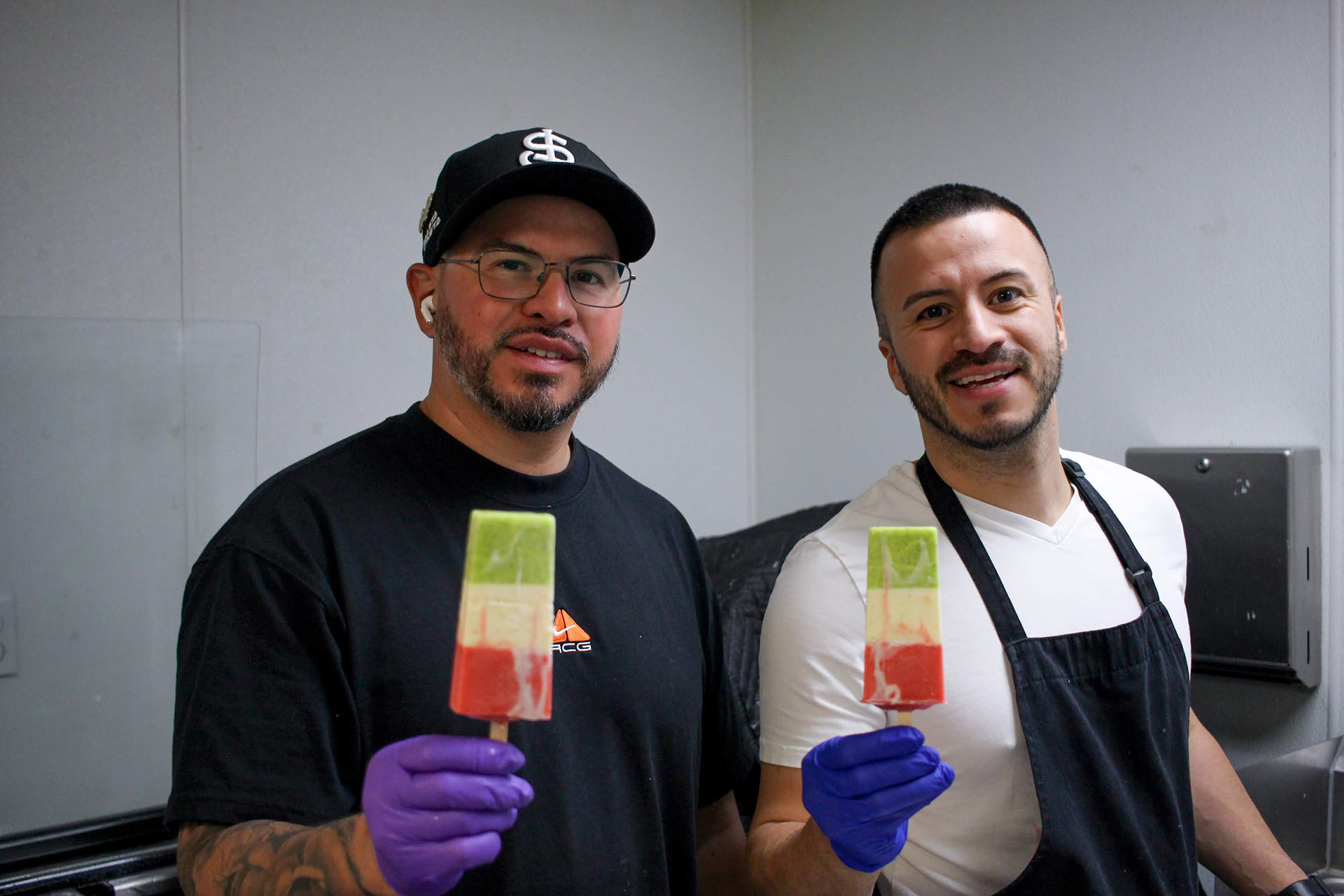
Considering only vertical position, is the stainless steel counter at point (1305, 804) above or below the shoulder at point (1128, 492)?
below

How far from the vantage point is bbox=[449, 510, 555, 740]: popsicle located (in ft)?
2.85

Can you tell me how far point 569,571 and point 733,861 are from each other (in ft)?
1.82

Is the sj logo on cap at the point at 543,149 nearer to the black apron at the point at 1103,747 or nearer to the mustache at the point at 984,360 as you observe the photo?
the mustache at the point at 984,360

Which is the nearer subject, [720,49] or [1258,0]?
[1258,0]

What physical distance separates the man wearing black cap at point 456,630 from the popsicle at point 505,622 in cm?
4

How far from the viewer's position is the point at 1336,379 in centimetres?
192

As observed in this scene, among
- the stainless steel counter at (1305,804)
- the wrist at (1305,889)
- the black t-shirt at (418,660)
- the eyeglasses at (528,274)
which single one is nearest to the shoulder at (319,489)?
the black t-shirt at (418,660)

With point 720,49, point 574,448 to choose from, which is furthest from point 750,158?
point 574,448

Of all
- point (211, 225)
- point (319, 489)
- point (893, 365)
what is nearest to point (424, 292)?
point (319, 489)

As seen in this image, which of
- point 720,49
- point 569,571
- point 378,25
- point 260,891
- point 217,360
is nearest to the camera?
point 260,891

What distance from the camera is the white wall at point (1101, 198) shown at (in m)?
1.98

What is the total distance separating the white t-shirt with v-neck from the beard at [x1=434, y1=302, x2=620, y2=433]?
0.46 m

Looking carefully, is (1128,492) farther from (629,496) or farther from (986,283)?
(629,496)

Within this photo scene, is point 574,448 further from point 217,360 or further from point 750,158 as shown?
point 750,158
